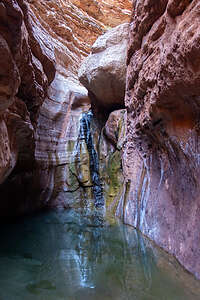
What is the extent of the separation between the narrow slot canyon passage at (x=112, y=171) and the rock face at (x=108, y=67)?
4 cm

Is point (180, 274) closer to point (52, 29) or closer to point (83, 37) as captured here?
point (52, 29)

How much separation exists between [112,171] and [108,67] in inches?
146

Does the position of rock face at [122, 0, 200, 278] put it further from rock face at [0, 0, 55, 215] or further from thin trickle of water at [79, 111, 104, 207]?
thin trickle of water at [79, 111, 104, 207]

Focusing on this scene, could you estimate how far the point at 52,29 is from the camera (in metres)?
10.6

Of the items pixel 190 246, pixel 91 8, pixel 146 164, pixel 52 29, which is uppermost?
pixel 91 8

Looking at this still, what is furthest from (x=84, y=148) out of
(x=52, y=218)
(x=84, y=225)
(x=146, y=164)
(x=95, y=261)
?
(x=95, y=261)

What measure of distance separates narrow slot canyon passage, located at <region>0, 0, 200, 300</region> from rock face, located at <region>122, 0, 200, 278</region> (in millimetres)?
17

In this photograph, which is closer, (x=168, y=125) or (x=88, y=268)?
(x=88, y=268)

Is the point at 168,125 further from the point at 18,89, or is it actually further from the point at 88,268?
the point at 18,89

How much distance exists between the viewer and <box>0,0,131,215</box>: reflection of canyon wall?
8.63ft

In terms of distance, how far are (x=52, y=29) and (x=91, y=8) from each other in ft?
19.1

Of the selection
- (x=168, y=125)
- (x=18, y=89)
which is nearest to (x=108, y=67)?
(x=18, y=89)

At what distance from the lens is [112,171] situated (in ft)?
25.8

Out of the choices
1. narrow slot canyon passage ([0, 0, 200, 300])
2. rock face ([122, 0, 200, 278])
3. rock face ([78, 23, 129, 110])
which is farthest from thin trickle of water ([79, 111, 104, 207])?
rock face ([122, 0, 200, 278])
